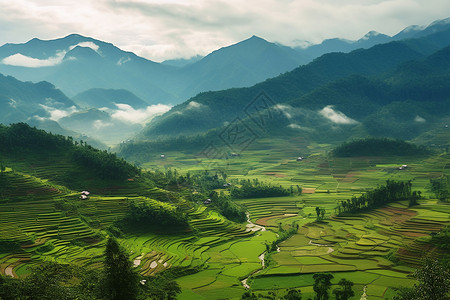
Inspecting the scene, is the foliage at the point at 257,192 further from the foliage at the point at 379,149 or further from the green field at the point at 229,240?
the foliage at the point at 379,149

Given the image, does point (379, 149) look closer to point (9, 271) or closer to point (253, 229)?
point (253, 229)

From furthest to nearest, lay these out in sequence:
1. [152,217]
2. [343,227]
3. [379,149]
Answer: [379,149] < [343,227] < [152,217]

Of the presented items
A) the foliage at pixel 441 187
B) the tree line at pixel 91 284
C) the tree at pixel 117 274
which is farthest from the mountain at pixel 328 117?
the tree at pixel 117 274

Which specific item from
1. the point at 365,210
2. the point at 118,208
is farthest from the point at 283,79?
the point at 118,208

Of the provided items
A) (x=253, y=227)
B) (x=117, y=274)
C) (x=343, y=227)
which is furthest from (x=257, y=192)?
(x=117, y=274)

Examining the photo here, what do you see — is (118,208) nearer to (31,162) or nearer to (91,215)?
(91,215)

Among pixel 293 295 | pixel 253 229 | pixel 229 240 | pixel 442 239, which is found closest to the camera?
pixel 293 295
